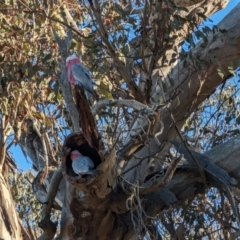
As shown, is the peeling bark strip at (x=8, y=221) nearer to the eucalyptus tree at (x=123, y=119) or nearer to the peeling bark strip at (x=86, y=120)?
the eucalyptus tree at (x=123, y=119)

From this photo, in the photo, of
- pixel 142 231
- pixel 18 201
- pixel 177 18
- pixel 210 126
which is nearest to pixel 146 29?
pixel 177 18

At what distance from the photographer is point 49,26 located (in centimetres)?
509

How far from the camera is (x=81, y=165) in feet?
10.3

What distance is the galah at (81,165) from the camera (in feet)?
10.3

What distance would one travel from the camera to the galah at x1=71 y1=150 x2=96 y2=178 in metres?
3.13

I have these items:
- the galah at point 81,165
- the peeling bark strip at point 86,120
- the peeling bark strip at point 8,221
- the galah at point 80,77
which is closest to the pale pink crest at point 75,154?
the galah at point 81,165

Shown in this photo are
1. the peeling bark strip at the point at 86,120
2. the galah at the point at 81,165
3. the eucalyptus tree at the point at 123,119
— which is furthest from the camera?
the eucalyptus tree at the point at 123,119

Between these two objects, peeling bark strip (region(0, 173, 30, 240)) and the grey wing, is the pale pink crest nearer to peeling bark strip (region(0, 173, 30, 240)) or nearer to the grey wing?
the grey wing

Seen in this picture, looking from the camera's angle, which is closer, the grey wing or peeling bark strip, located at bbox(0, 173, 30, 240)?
the grey wing

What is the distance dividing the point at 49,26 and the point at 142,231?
213cm

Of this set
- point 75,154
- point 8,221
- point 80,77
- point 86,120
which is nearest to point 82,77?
point 80,77

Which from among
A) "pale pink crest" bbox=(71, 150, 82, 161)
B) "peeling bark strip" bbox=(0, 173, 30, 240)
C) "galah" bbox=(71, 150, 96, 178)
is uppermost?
"peeling bark strip" bbox=(0, 173, 30, 240)

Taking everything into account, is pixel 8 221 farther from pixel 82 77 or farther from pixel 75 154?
pixel 82 77

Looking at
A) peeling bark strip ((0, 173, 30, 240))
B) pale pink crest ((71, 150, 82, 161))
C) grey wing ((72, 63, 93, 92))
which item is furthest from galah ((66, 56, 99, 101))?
peeling bark strip ((0, 173, 30, 240))
